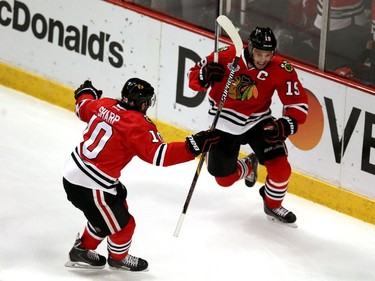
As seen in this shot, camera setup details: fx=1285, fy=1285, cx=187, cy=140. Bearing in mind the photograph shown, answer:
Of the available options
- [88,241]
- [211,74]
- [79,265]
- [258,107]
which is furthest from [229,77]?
[79,265]

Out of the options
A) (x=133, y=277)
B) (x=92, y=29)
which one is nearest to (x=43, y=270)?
(x=133, y=277)

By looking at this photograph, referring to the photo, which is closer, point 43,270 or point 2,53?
point 43,270

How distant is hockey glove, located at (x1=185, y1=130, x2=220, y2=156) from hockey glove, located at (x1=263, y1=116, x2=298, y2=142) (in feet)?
2.04

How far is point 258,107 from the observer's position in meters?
6.75

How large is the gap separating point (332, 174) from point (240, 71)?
3.23ft

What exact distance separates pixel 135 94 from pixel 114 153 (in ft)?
0.95

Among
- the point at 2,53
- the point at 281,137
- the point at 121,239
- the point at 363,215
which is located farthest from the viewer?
the point at 2,53

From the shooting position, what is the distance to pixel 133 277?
20.6 ft

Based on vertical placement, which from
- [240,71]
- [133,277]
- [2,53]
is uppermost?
[2,53]

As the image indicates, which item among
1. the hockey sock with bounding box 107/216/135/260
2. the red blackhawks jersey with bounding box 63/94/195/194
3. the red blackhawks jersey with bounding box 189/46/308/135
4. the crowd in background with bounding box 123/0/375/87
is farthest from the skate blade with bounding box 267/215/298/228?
the red blackhawks jersey with bounding box 63/94/195/194

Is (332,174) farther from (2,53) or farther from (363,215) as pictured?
(2,53)

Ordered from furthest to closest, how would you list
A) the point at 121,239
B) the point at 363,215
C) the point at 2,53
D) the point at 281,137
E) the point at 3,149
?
the point at 2,53, the point at 3,149, the point at 363,215, the point at 281,137, the point at 121,239

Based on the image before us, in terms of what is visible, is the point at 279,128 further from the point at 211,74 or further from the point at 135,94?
the point at 135,94

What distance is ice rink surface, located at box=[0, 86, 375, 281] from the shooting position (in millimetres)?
6395
